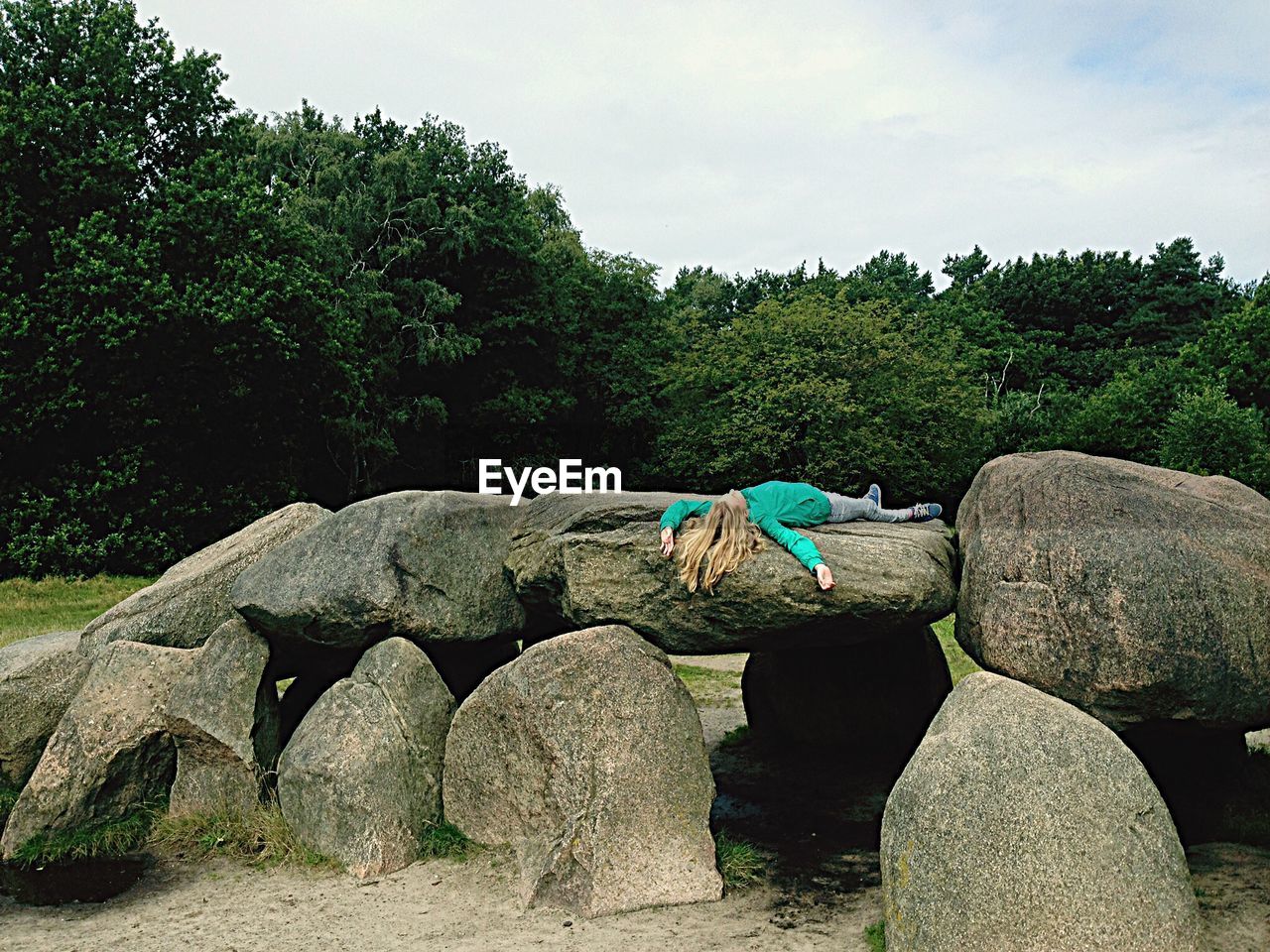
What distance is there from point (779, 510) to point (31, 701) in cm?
637

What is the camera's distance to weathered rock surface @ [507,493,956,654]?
721cm

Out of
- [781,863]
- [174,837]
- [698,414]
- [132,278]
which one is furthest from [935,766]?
[698,414]

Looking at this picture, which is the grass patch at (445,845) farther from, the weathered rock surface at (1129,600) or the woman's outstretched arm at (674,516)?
the weathered rock surface at (1129,600)

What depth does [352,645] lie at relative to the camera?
27.7ft

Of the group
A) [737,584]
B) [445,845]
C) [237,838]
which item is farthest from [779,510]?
[237,838]

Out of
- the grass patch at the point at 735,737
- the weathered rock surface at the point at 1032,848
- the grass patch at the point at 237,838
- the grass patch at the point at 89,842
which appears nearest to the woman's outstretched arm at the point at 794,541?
the weathered rock surface at the point at 1032,848

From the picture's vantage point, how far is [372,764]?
7.54 m

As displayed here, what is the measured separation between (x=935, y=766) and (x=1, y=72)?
25.5m

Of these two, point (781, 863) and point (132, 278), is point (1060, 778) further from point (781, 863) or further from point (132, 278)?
point (132, 278)

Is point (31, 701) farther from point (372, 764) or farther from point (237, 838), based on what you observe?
point (372, 764)

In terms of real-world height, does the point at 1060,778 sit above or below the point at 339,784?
above

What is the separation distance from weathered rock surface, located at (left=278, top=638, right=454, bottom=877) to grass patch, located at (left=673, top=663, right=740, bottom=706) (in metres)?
5.70

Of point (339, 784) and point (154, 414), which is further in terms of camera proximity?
point (154, 414)

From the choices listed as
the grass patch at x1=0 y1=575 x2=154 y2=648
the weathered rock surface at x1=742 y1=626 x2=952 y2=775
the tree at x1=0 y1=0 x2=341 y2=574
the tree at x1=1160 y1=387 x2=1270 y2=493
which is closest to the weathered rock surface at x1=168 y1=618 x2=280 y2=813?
the weathered rock surface at x1=742 y1=626 x2=952 y2=775
